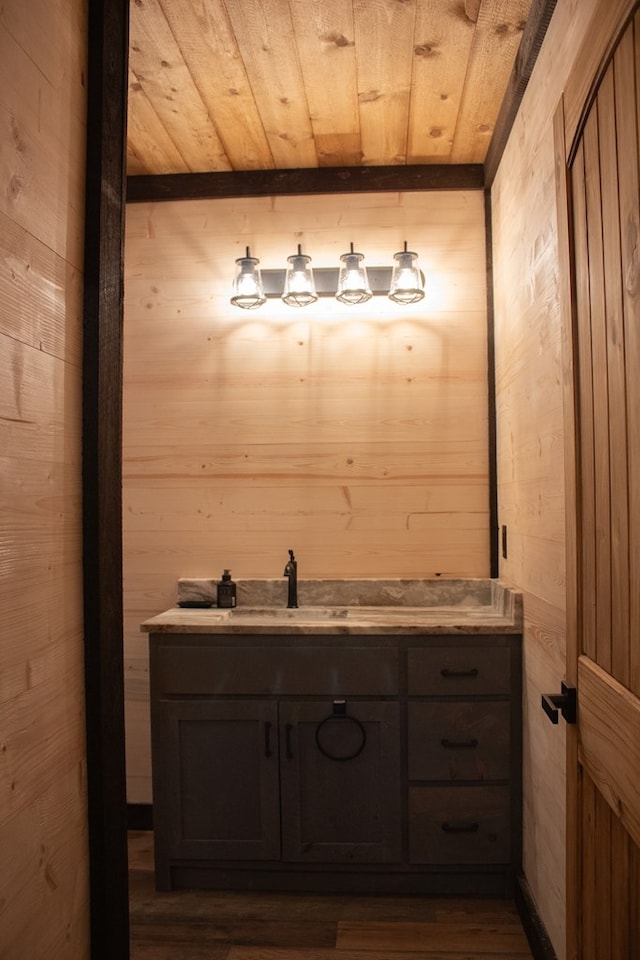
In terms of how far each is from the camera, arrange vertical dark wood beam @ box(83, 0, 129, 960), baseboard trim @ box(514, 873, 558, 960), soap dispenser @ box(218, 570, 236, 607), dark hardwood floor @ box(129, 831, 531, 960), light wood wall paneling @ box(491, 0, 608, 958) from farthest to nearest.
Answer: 1. soap dispenser @ box(218, 570, 236, 607)
2. dark hardwood floor @ box(129, 831, 531, 960)
3. baseboard trim @ box(514, 873, 558, 960)
4. light wood wall paneling @ box(491, 0, 608, 958)
5. vertical dark wood beam @ box(83, 0, 129, 960)

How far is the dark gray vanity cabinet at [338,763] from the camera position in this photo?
2463 millimetres

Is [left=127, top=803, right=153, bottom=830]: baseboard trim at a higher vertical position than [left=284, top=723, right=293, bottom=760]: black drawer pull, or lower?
lower

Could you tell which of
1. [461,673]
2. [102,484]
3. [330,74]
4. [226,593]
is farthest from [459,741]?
[330,74]

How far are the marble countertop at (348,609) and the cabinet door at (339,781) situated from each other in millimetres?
289

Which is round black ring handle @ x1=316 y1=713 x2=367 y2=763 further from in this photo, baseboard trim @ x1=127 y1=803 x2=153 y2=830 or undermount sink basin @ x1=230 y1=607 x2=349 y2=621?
baseboard trim @ x1=127 y1=803 x2=153 y2=830

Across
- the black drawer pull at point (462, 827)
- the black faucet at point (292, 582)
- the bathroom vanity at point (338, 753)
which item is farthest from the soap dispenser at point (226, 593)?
the black drawer pull at point (462, 827)

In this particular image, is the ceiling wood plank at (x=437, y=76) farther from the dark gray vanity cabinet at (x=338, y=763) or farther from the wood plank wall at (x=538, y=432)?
the dark gray vanity cabinet at (x=338, y=763)

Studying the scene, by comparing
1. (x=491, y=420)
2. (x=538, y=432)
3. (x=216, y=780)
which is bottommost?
(x=216, y=780)

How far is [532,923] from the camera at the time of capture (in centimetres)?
215

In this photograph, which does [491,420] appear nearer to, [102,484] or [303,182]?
[303,182]

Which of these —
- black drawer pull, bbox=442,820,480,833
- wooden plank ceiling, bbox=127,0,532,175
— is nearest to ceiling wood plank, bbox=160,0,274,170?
wooden plank ceiling, bbox=127,0,532,175

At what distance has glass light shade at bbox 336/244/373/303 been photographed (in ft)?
9.23

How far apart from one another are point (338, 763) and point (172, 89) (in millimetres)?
2426

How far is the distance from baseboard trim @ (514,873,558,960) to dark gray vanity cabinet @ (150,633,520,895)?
0.08 metres
